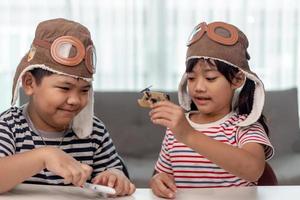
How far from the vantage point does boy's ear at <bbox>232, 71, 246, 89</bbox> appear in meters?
1.56

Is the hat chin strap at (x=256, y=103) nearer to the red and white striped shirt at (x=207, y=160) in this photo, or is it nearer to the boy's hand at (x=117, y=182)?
the red and white striped shirt at (x=207, y=160)

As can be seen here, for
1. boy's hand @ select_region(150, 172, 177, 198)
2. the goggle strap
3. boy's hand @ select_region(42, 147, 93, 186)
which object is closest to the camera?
boy's hand @ select_region(42, 147, 93, 186)

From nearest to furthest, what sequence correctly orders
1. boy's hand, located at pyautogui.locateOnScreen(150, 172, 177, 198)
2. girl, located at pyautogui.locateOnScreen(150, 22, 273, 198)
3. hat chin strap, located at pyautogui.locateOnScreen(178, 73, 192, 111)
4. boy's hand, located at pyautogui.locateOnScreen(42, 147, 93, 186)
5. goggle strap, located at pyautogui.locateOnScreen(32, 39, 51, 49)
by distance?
boy's hand, located at pyautogui.locateOnScreen(42, 147, 93, 186) < boy's hand, located at pyautogui.locateOnScreen(150, 172, 177, 198) < goggle strap, located at pyautogui.locateOnScreen(32, 39, 51, 49) < girl, located at pyautogui.locateOnScreen(150, 22, 273, 198) < hat chin strap, located at pyautogui.locateOnScreen(178, 73, 192, 111)

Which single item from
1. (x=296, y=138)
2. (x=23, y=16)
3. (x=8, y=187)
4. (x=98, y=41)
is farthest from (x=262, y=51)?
(x=8, y=187)

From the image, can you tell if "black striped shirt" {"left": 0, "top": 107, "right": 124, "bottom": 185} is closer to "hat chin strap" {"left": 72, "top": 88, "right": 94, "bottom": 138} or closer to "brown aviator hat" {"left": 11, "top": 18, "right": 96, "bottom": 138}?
"hat chin strap" {"left": 72, "top": 88, "right": 94, "bottom": 138}

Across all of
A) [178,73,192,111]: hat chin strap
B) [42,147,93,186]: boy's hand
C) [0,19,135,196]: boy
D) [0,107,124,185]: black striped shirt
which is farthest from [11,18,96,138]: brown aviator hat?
[178,73,192,111]: hat chin strap

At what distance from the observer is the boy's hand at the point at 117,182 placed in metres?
1.25

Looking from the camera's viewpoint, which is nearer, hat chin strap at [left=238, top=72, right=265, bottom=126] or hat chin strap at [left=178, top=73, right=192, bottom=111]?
hat chin strap at [left=238, top=72, right=265, bottom=126]

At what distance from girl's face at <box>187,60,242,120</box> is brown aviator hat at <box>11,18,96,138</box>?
1.01ft

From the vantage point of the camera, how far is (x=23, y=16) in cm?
386

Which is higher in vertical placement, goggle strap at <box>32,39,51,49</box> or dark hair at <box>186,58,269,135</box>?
goggle strap at <box>32,39,51,49</box>

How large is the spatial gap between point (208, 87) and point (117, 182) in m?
0.41

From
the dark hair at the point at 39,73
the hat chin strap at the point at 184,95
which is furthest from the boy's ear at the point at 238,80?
the dark hair at the point at 39,73

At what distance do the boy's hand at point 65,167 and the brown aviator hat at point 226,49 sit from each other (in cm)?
55
